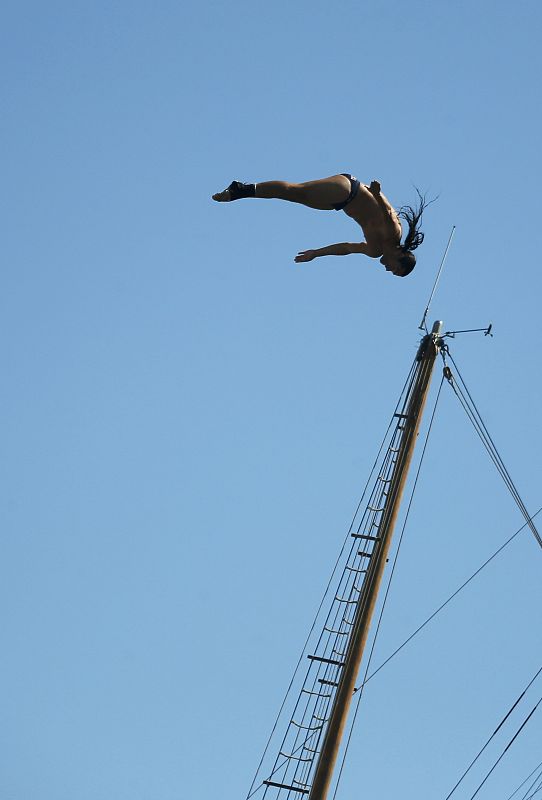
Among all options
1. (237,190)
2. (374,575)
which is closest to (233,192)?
(237,190)

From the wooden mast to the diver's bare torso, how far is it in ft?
10.1

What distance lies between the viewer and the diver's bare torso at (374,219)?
807 inches

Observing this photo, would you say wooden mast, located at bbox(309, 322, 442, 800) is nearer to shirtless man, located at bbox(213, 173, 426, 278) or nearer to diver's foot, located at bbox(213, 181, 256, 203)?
shirtless man, located at bbox(213, 173, 426, 278)

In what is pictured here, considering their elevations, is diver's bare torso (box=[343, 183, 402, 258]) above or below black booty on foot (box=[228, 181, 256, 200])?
above

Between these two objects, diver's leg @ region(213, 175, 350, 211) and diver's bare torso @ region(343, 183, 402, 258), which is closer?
diver's leg @ region(213, 175, 350, 211)

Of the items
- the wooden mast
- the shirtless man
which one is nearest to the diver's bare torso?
the shirtless man

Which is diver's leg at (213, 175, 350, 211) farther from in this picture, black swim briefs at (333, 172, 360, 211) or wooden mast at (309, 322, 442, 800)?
wooden mast at (309, 322, 442, 800)

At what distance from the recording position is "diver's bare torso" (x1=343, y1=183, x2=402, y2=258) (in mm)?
20500

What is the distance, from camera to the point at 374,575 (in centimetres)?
2328

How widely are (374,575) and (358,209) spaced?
5467 millimetres

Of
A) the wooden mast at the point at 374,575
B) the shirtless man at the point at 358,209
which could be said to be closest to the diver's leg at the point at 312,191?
the shirtless man at the point at 358,209

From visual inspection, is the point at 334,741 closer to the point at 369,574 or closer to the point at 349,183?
the point at 369,574

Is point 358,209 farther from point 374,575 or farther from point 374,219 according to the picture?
point 374,575

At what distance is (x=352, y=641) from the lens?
22.9m
